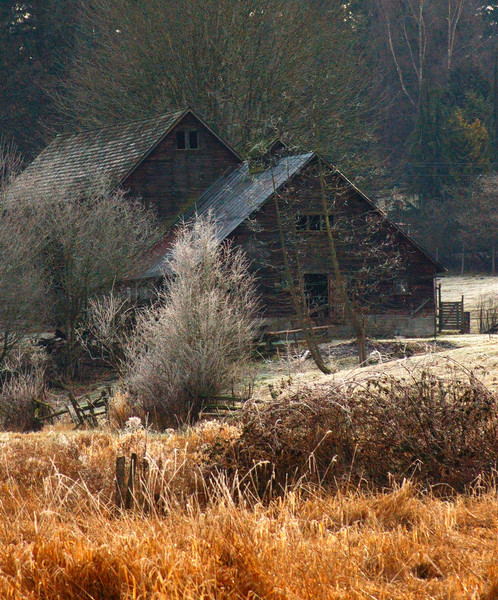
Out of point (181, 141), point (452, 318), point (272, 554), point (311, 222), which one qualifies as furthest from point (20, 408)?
point (452, 318)

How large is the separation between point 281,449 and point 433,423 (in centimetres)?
152

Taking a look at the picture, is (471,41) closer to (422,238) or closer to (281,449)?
(422,238)

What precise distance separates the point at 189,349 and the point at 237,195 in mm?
13174

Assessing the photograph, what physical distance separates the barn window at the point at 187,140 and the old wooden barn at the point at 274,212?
0.12 feet

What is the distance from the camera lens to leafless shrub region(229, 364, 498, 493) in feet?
28.9

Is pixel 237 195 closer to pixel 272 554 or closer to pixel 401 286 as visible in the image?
pixel 401 286

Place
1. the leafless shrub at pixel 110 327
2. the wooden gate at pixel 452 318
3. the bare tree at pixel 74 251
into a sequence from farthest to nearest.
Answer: the wooden gate at pixel 452 318
the bare tree at pixel 74 251
the leafless shrub at pixel 110 327

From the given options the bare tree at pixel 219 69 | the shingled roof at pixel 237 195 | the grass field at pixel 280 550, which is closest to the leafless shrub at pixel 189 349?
the shingled roof at pixel 237 195

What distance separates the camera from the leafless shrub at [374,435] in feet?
28.9

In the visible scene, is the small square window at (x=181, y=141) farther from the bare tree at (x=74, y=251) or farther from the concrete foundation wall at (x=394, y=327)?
the concrete foundation wall at (x=394, y=327)

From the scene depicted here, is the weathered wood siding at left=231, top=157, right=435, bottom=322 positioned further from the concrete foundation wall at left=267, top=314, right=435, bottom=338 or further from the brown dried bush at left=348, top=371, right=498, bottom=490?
the brown dried bush at left=348, top=371, right=498, bottom=490

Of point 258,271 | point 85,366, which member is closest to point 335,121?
point 258,271

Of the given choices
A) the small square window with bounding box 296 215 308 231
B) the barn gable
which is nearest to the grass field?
the small square window with bounding box 296 215 308 231

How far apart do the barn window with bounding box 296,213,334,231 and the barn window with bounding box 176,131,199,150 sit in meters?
5.68
